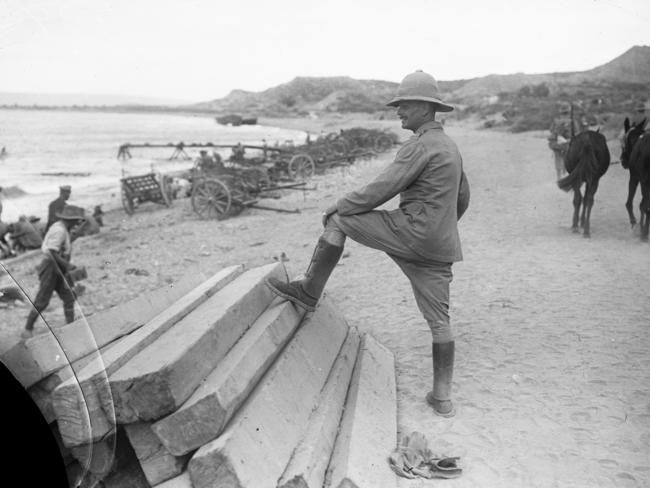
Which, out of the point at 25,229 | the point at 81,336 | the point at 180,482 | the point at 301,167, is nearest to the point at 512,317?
the point at 180,482

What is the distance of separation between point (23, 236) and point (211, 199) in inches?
211

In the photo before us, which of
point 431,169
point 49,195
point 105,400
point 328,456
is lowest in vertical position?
point 49,195

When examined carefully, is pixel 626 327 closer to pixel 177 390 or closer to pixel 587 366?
pixel 587 366

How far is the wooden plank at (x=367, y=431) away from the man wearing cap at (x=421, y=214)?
1.33ft

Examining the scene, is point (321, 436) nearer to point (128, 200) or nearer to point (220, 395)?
point (220, 395)

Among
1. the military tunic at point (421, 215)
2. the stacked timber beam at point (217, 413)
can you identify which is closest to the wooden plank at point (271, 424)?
the stacked timber beam at point (217, 413)

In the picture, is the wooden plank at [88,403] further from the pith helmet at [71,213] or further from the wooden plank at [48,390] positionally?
the pith helmet at [71,213]

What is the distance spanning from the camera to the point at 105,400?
8.43 feet

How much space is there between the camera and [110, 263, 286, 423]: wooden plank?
255 centimetres

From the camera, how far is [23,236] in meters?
8.70

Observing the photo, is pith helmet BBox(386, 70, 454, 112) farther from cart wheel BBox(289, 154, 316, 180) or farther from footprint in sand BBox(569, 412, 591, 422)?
cart wheel BBox(289, 154, 316, 180)

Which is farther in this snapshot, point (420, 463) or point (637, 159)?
point (637, 159)

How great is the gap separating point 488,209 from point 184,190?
513 inches

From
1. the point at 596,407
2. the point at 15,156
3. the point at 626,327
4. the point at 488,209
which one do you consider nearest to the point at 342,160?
the point at 488,209
